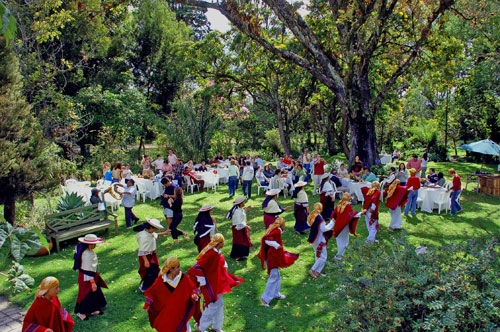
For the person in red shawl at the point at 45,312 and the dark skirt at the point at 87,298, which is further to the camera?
the dark skirt at the point at 87,298

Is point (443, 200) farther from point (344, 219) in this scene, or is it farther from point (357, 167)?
point (344, 219)

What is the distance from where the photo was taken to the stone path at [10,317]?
656 centimetres

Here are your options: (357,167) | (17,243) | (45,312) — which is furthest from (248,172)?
(17,243)

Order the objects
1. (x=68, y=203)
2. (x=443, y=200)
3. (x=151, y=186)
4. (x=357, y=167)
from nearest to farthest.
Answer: (x=68, y=203)
(x=443, y=200)
(x=357, y=167)
(x=151, y=186)

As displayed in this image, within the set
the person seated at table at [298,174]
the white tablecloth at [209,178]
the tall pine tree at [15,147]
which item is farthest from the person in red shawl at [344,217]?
the white tablecloth at [209,178]

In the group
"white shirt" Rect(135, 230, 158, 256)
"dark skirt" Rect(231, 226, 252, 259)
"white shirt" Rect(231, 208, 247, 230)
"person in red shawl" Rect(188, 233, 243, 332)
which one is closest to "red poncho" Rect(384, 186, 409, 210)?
"dark skirt" Rect(231, 226, 252, 259)

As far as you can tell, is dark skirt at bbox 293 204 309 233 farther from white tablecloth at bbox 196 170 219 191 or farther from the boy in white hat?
white tablecloth at bbox 196 170 219 191

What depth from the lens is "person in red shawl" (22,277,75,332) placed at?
4809mm

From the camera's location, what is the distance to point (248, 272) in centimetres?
866

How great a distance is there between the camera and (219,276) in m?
6.09

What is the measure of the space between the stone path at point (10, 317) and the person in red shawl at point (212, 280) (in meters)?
3.17

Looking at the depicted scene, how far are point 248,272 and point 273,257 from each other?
6.10 ft

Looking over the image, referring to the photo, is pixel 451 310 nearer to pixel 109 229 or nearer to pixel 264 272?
pixel 264 272

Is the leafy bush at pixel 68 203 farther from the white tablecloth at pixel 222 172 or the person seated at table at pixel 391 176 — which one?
the person seated at table at pixel 391 176
